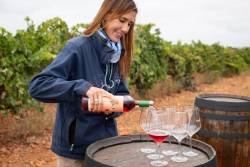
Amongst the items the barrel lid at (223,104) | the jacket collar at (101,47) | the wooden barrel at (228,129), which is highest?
the jacket collar at (101,47)

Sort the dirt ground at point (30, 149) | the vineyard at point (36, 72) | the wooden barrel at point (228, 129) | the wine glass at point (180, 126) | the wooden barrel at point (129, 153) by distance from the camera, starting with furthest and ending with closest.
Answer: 1. the vineyard at point (36, 72)
2. the dirt ground at point (30, 149)
3. the wooden barrel at point (228, 129)
4. the wine glass at point (180, 126)
5. the wooden barrel at point (129, 153)

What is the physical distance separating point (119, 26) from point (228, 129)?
71.9 inches

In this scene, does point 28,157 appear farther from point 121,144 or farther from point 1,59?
point 121,144

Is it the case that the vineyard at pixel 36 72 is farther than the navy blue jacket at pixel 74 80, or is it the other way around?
the vineyard at pixel 36 72

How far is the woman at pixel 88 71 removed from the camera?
261 centimetres

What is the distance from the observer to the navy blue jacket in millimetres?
2527

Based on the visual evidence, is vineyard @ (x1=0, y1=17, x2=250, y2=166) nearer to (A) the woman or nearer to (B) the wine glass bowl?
(A) the woman

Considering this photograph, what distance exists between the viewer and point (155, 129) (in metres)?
2.48

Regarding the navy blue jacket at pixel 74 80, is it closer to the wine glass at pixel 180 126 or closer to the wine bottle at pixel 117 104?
the wine bottle at pixel 117 104

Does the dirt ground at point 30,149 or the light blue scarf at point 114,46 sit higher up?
the light blue scarf at point 114,46

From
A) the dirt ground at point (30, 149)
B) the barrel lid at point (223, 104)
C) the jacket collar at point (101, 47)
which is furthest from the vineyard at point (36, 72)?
the jacket collar at point (101, 47)

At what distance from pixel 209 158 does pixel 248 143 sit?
1647mm

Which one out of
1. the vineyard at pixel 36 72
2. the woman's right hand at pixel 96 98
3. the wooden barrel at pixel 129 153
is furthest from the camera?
the vineyard at pixel 36 72

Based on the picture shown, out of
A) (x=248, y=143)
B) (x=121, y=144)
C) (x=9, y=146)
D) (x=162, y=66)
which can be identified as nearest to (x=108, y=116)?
(x=121, y=144)
